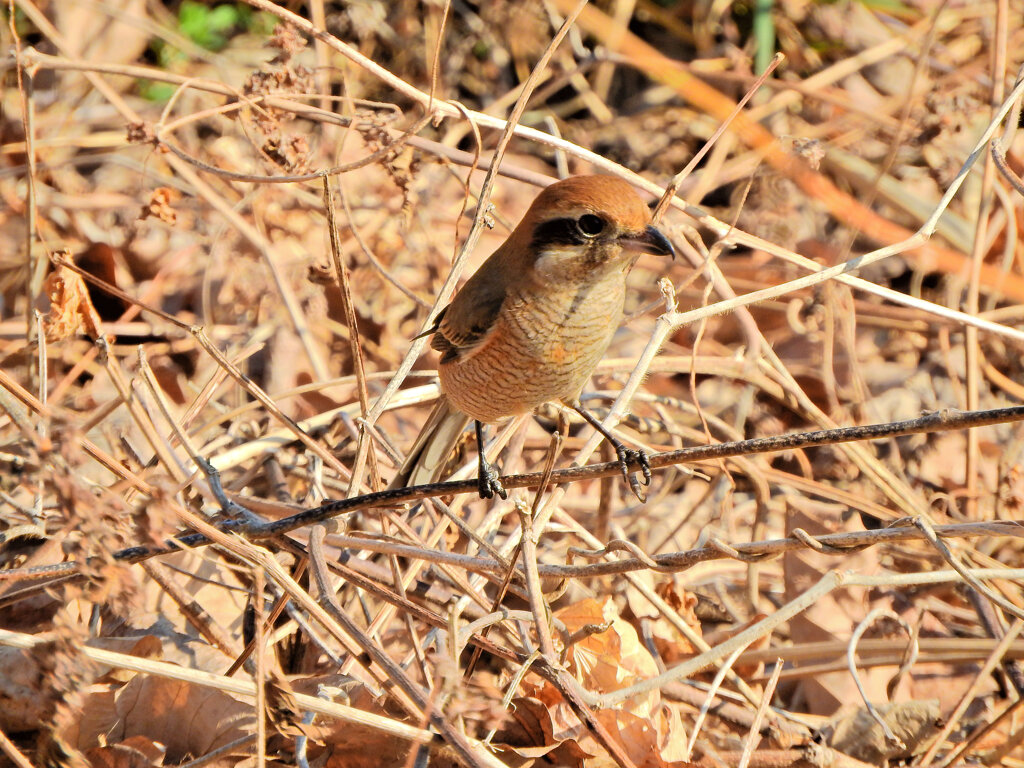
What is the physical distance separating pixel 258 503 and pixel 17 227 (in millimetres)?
2706

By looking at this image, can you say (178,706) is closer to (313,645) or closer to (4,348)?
(313,645)

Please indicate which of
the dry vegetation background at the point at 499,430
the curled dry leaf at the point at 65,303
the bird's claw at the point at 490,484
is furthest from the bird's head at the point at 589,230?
the curled dry leaf at the point at 65,303

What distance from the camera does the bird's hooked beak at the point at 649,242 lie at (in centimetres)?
264

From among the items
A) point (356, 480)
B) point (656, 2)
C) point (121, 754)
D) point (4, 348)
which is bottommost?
point (121, 754)

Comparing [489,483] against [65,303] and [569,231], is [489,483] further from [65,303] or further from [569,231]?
[65,303]

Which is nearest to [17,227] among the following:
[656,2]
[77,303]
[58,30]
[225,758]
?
[58,30]

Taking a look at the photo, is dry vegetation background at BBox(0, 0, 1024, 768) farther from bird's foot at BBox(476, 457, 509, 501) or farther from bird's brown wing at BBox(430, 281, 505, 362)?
bird's brown wing at BBox(430, 281, 505, 362)

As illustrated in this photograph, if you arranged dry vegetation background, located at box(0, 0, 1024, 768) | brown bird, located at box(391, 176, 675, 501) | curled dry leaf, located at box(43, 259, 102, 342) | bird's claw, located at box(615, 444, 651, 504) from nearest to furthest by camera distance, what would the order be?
dry vegetation background, located at box(0, 0, 1024, 768), bird's claw, located at box(615, 444, 651, 504), brown bird, located at box(391, 176, 675, 501), curled dry leaf, located at box(43, 259, 102, 342)

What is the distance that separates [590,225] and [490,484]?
817mm

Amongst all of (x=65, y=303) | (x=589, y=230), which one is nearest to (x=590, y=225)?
(x=589, y=230)

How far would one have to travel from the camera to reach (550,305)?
9.55ft

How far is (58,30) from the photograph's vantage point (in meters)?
5.30

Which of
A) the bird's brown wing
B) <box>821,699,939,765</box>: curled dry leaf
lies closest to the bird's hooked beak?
the bird's brown wing

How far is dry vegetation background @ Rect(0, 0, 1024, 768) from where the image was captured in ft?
7.57
